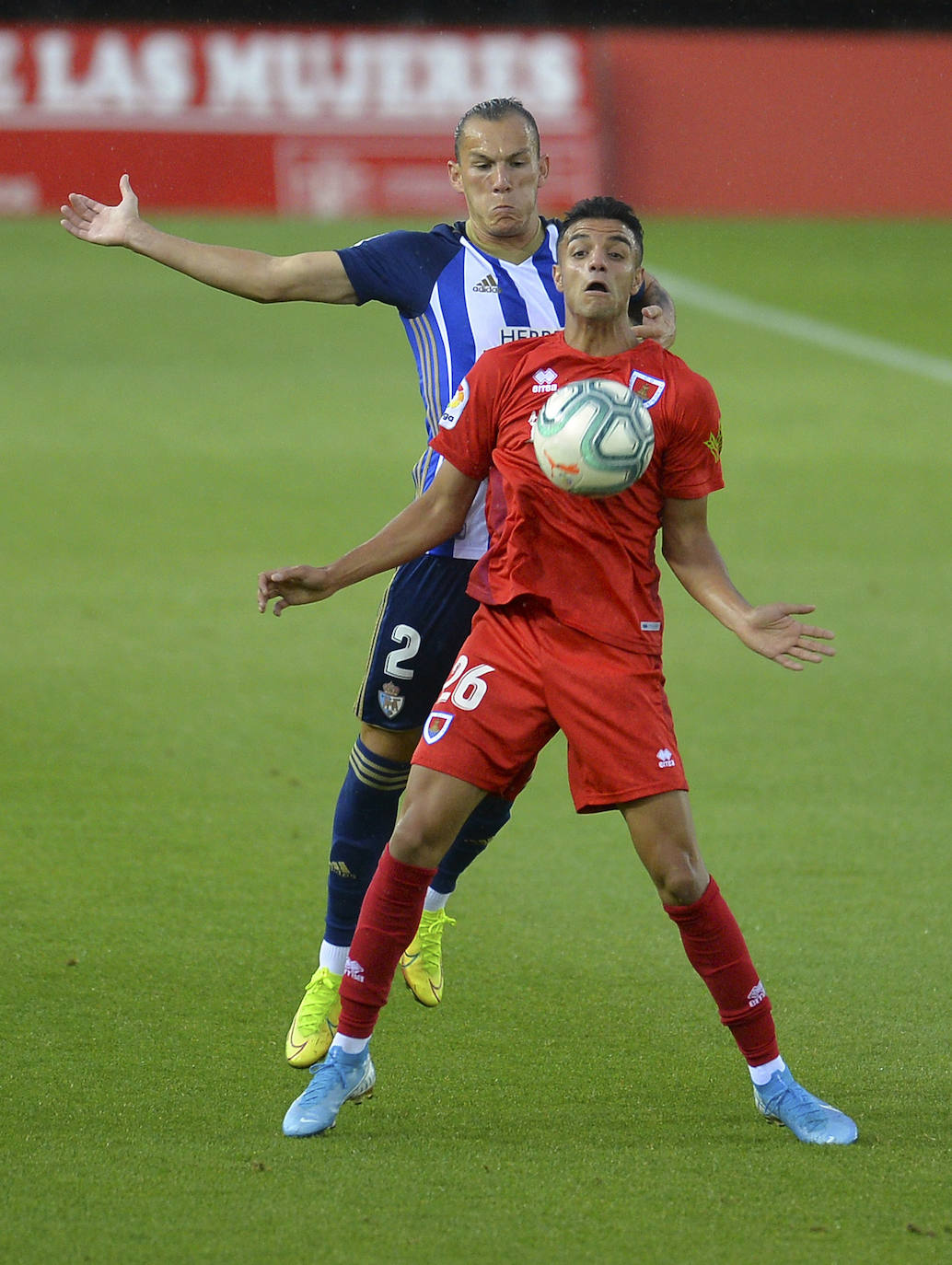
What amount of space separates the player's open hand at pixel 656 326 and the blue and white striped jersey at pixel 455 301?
0.38m

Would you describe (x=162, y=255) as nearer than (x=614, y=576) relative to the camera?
No

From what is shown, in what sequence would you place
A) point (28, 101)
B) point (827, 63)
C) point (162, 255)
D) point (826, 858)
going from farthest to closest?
point (827, 63), point (28, 101), point (826, 858), point (162, 255)

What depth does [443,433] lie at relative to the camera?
4.75m

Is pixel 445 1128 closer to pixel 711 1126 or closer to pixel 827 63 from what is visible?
pixel 711 1126

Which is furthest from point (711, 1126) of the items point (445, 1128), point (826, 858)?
point (826, 858)

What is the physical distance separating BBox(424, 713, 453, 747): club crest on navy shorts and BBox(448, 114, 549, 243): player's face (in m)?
1.55

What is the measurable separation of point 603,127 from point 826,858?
18346 mm

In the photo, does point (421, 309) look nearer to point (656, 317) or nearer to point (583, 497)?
point (656, 317)

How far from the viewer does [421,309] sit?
5332 millimetres

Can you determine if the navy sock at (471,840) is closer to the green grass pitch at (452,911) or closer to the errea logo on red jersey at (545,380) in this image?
the green grass pitch at (452,911)

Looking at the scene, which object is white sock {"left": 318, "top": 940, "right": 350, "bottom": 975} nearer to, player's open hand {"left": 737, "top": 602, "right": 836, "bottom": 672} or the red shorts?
the red shorts

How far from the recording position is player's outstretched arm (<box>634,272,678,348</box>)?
4762 mm

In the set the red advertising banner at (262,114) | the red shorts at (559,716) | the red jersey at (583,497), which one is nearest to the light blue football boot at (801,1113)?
the red shorts at (559,716)

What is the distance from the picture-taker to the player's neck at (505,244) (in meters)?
5.38
